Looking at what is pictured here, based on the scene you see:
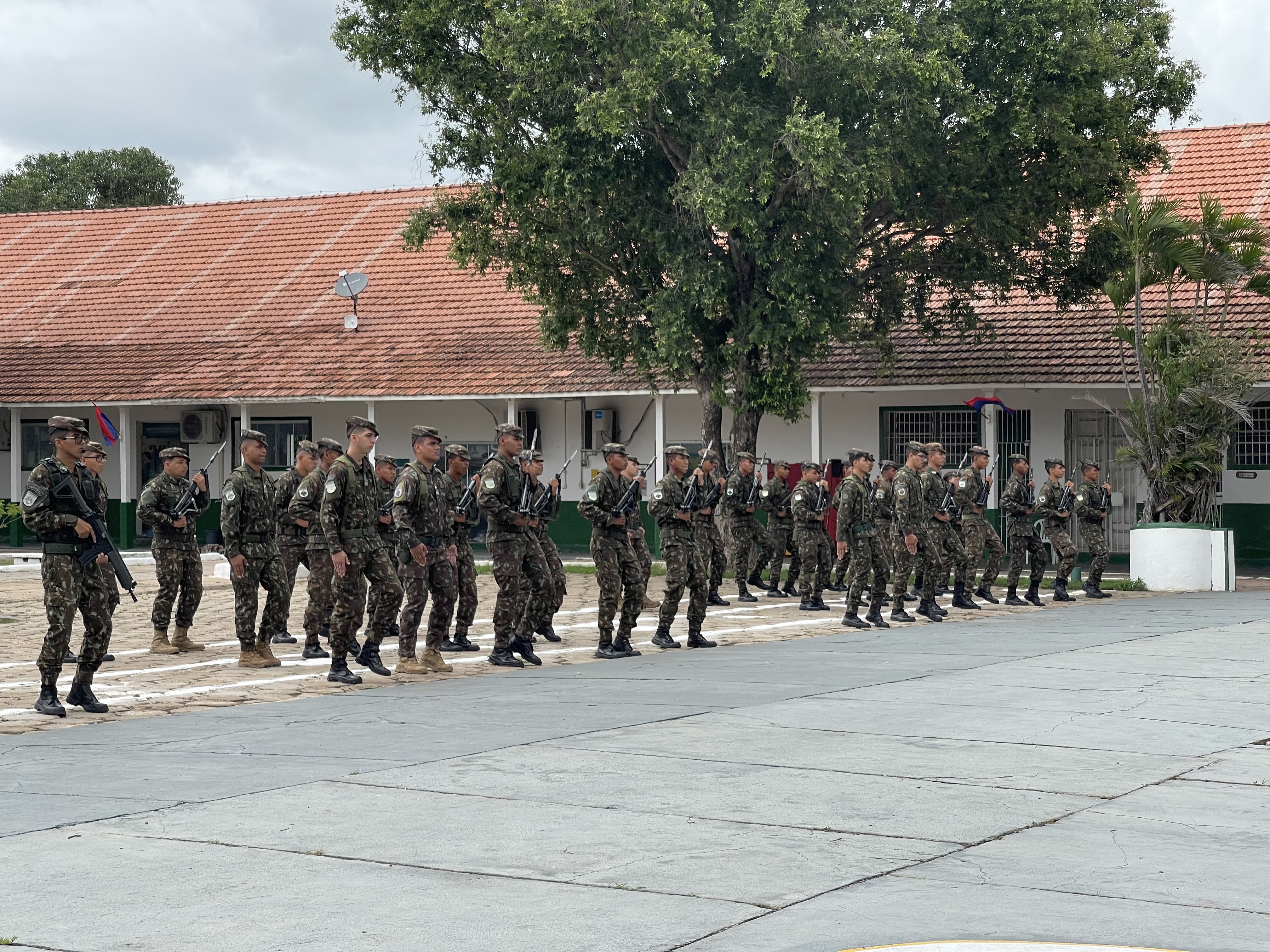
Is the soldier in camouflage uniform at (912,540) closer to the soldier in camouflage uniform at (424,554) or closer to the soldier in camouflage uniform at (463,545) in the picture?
the soldier in camouflage uniform at (463,545)

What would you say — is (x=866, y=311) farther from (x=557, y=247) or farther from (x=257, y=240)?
(x=257, y=240)

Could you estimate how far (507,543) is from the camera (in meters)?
13.2

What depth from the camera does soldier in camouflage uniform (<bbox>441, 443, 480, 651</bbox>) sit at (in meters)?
13.9

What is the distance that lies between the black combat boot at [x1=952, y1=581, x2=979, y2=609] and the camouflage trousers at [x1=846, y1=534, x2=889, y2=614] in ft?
7.10

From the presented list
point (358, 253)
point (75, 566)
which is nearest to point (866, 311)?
point (358, 253)

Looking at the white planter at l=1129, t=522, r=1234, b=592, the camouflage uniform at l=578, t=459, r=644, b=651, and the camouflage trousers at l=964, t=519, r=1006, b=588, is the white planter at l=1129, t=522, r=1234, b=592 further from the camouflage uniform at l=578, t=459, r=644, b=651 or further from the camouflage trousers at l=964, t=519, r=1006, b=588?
the camouflage uniform at l=578, t=459, r=644, b=651

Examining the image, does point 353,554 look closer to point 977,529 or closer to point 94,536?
point 94,536

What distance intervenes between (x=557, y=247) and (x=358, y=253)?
1175 cm

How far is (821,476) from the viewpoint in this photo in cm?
2066

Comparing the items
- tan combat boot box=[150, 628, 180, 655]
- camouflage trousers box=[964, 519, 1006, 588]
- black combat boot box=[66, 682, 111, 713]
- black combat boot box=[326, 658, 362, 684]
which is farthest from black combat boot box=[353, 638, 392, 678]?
camouflage trousers box=[964, 519, 1006, 588]

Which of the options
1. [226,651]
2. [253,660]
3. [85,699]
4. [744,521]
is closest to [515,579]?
[253,660]

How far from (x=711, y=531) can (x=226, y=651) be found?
6.47 m

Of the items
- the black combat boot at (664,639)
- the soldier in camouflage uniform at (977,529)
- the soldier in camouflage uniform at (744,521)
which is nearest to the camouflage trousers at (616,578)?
the black combat boot at (664,639)

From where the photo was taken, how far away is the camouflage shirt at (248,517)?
13.8 meters
